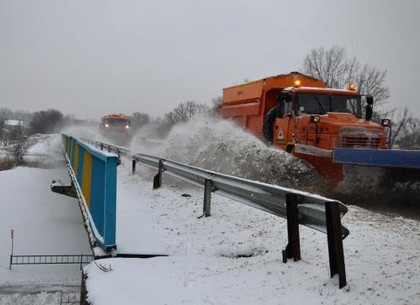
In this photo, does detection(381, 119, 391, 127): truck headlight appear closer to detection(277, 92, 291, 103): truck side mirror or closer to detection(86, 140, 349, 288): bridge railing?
detection(277, 92, 291, 103): truck side mirror

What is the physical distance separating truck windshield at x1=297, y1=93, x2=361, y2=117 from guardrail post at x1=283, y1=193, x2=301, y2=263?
8.08 metres

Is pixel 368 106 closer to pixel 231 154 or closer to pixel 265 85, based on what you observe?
pixel 265 85

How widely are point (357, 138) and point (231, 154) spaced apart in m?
3.46

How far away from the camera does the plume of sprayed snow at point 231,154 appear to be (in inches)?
441

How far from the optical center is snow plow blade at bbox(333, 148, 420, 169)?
854 centimetres

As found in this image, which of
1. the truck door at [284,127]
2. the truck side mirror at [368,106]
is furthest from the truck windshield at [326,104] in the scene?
the truck door at [284,127]

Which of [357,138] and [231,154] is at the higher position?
[357,138]

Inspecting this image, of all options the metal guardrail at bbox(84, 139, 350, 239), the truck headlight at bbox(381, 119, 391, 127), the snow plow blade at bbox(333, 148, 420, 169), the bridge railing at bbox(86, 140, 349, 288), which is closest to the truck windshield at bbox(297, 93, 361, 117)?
the truck headlight at bbox(381, 119, 391, 127)

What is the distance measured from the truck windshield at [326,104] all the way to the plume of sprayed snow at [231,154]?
1670 millimetres

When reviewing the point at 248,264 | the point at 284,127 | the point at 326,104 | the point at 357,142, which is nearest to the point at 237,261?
the point at 248,264

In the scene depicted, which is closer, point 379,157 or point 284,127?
point 379,157

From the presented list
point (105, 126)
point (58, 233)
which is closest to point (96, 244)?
point (58, 233)

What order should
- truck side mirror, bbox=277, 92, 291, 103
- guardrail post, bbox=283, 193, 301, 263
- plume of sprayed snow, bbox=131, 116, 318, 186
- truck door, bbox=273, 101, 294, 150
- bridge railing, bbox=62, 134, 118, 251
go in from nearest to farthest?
guardrail post, bbox=283, 193, 301, 263 → bridge railing, bbox=62, 134, 118, 251 → plume of sprayed snow, bbox=131, 116, 318, 186 → truck door, bbox=273, 101, 294, 150 → truck side mirror, bbox=277, 92, 291, 103

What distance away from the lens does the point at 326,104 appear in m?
13.0
